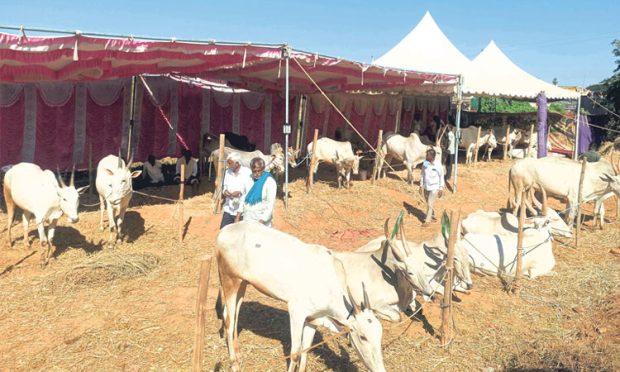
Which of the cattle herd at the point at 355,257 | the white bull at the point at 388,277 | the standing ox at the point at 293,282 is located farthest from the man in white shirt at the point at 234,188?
the white bull at the point at 388,277

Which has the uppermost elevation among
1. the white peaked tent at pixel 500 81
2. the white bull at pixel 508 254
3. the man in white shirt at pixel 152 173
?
the white peaked tent at pixel 500 81

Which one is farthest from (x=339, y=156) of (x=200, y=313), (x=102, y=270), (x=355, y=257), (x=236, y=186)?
(x=200, y=313)

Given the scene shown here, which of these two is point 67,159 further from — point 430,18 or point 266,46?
point 430,18

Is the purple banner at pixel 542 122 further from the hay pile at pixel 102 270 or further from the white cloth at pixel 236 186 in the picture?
the hay pile at pixel 102 270

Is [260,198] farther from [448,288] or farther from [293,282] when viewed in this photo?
[448,288]

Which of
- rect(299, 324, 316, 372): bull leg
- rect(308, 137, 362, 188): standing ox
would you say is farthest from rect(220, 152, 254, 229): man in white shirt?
rect(308, 137, 362, 188): standing ox

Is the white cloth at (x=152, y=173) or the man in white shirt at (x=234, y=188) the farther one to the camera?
A: the white cloth at (x=152, y=173)

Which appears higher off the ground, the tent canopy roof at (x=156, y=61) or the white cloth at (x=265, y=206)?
the tent canopy roof at (x=156, y=61)

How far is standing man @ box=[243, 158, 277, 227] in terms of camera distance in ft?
18.6

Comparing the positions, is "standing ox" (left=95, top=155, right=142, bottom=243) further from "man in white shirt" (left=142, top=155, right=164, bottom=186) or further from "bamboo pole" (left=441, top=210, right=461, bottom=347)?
"bamboo pole" (left=441, top=210, right=461, bottom=347)

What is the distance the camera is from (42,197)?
7.76 metres

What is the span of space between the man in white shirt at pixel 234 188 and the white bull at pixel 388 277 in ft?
7.03

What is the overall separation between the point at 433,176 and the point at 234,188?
516cm

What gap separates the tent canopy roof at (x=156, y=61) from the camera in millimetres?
7188
